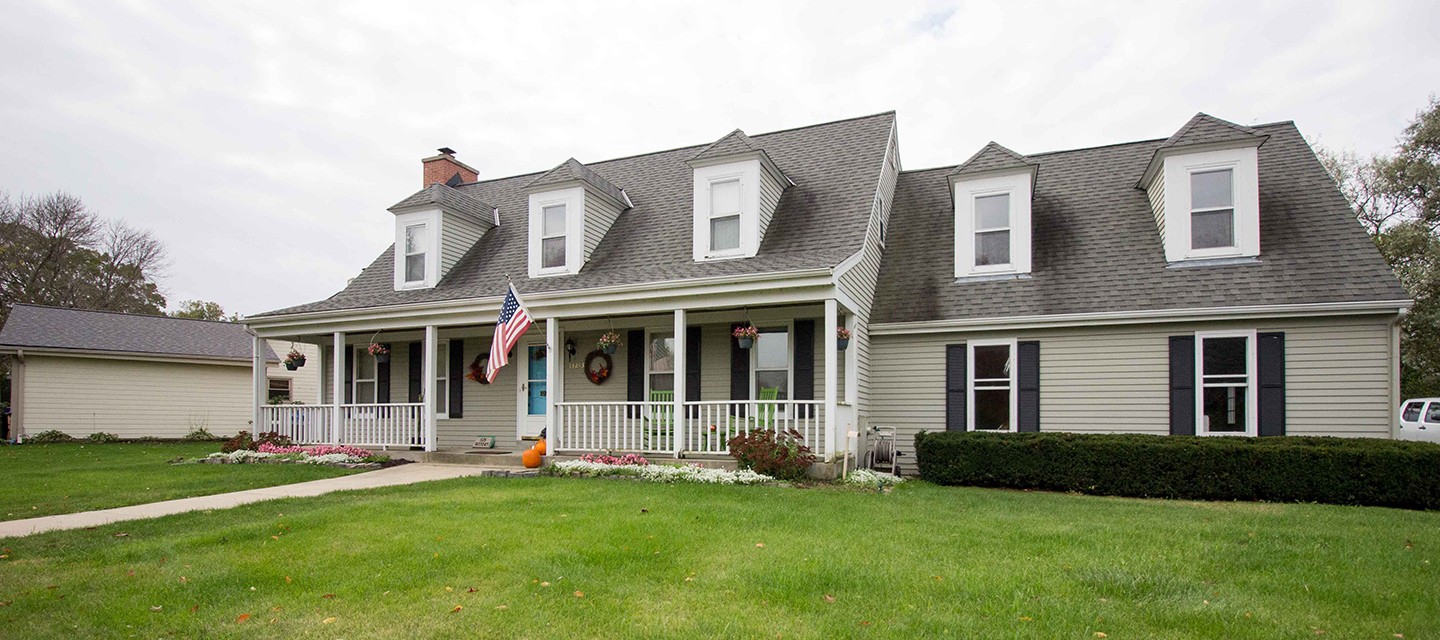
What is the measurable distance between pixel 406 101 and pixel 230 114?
10.9 ft

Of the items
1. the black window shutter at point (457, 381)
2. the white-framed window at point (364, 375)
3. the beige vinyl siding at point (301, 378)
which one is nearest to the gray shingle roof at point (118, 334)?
the beige vinyl siding at point (301, 378)

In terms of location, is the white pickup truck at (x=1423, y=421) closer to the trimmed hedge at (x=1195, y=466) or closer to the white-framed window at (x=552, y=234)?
the trimmed hedge at (x=1195, y=466)

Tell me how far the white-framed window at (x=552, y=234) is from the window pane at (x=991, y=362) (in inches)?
297

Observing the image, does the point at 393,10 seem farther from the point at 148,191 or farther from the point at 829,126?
the point at 148,191

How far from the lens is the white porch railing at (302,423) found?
15148 millimetres

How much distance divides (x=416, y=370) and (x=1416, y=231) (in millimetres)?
26550

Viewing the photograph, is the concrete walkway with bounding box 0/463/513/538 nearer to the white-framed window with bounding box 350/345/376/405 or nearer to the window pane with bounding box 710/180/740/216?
the white-framed window with bounding box 350/345/376/405

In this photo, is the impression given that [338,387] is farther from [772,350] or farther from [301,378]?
[301,378]

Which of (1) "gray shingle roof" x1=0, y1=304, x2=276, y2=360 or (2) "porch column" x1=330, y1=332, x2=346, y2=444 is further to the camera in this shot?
(1) "gray shingle roof" x1=0, y1=304, x2=276, y2=360

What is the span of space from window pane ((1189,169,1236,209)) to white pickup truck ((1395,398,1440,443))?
8.32 meters

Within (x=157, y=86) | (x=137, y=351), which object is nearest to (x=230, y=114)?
(x=157, y=86)

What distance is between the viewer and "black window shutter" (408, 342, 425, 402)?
1595cm

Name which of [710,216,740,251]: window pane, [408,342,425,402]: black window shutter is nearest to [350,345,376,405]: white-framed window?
[408,342,425,402]: black window shutter

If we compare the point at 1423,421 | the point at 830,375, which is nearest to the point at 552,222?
the point at 830,375
